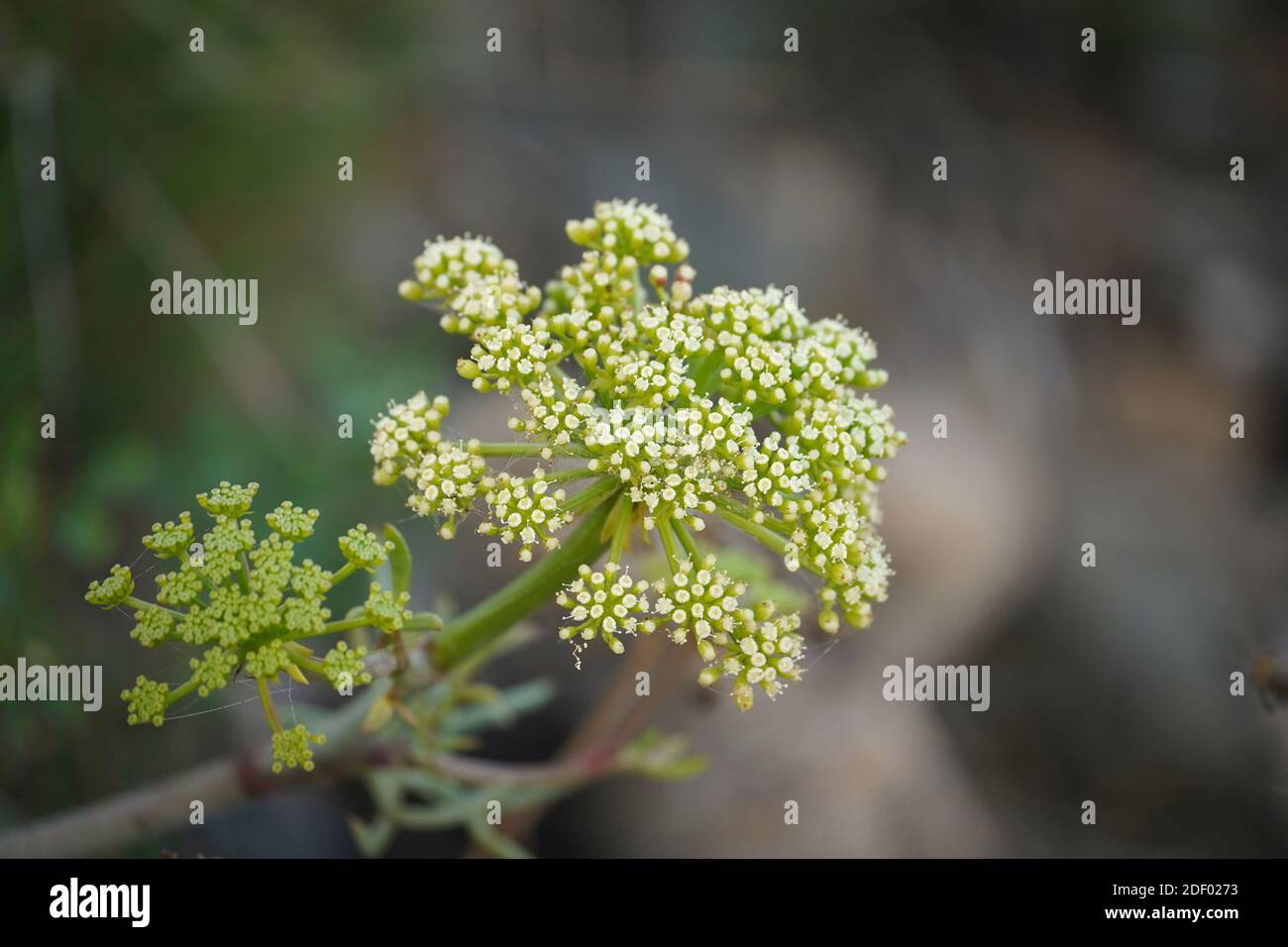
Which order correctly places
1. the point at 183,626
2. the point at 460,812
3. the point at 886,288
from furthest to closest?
the point at 886,288 < the point at 460,812 < the point at 183,626

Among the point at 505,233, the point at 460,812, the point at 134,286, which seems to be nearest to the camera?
the point at 460,812

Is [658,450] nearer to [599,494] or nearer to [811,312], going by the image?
[599,494]

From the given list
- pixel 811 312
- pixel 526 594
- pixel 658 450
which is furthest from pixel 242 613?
pixel 811 312

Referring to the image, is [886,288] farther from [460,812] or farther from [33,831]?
[33,831]

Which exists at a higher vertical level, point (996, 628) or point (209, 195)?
point (209, 195)

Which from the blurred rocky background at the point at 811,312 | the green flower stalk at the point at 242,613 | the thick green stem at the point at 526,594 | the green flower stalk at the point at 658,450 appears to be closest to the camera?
the green flower stalk at the point at 242,613

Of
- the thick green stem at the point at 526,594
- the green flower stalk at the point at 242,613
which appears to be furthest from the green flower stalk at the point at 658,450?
the green flower stalk at the point at 242,613

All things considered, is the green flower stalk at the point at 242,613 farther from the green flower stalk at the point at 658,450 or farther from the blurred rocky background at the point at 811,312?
the blurred rocky background at the point at 811,312

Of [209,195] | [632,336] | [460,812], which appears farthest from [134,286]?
[632,336]
